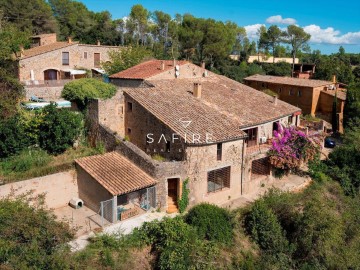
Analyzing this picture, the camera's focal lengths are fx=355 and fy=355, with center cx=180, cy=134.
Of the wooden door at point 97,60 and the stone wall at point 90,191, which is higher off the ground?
the wooden door at point 97,60

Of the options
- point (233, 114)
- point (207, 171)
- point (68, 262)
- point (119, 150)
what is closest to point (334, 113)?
point (233, 114)

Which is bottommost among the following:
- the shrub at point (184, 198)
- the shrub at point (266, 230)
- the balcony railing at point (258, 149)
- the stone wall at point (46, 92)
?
the shrub at point (266, 230)

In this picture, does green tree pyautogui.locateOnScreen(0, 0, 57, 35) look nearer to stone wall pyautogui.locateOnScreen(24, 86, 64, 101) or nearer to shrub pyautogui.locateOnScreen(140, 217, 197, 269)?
stone wall pyautogui.locateOnScreen(24, 86, 64, 101)

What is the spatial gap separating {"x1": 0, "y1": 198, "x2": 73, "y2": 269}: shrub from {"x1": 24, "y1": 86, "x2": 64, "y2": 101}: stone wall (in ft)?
39.5

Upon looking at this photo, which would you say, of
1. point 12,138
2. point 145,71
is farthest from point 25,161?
point 145,71

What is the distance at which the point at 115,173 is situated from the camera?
19.5 m

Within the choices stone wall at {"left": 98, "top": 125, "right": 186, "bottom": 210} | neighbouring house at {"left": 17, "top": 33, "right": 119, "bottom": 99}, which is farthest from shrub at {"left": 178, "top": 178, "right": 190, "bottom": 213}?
neighbouring house at {"left": 17, "top": 33, "right": 119, "bottom": 99}

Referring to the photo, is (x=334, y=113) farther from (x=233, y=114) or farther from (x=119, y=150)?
(x=119, y=150)

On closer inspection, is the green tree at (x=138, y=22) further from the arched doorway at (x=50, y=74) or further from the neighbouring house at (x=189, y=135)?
the neighbouring house at (x=189, y=135)

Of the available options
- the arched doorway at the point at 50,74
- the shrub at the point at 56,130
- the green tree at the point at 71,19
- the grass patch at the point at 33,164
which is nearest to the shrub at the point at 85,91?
the shrub at the point at 56,130

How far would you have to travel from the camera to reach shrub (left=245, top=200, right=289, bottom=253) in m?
19.5

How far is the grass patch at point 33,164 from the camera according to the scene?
62.1 feet

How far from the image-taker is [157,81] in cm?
2762

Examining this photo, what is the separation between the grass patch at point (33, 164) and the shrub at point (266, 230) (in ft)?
34.4
